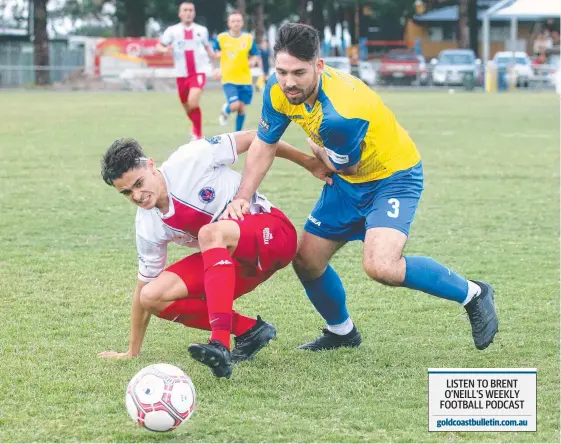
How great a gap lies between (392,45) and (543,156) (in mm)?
51278

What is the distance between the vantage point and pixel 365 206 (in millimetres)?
5273

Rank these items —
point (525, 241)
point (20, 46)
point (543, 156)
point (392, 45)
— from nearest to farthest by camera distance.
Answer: point (525, 241) → point (543, 156) → point (20, 46) → point (392, 45)

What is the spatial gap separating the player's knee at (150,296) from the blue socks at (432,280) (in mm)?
1174

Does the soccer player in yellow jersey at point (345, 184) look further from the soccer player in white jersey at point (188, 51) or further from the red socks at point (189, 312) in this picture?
the soccer player in white jersey at point (188, 51)

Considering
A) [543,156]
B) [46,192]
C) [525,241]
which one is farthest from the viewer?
[543,156]

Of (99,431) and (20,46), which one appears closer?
(99,431)

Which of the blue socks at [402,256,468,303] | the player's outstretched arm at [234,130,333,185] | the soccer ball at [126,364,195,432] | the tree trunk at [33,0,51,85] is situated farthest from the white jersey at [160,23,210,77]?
the tree trunk at [33,0,51,85]

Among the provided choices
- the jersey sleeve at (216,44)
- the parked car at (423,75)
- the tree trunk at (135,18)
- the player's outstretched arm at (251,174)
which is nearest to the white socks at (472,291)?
the player's outstretched arm at (251,174)

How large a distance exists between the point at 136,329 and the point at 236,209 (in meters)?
0.77

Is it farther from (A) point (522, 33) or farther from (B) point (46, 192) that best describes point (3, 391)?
(A) point (522, 33)

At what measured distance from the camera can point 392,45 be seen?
213 feet

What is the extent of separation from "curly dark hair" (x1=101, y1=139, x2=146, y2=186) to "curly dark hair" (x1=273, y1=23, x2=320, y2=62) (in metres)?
0.80

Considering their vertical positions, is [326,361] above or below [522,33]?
below

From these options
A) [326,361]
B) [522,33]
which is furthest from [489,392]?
[522,33]
